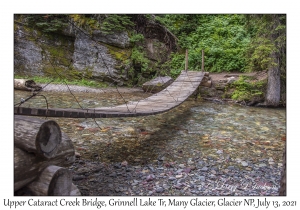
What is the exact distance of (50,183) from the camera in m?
1.68

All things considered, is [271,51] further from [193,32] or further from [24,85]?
[24,85]

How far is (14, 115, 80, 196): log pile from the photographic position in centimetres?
164

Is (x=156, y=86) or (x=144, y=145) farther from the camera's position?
→ (x=156, y=86)

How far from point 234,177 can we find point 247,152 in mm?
883

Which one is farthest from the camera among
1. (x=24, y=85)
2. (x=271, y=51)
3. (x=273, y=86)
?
(x=24, y=85)

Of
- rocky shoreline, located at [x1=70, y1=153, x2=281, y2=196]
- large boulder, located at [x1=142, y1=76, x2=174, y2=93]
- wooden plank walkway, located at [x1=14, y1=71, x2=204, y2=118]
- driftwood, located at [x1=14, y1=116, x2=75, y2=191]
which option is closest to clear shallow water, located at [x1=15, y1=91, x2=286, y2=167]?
rocky shoreline, located at [x1=70, y1=153, x2=281, y2=196]

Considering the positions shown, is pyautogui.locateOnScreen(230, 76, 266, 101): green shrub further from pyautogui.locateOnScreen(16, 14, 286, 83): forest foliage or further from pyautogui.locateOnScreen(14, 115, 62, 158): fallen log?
pyautogui.locateOnScreen(14, 115, 62, 158): fallen log

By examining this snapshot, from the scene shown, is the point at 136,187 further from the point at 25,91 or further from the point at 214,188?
the point at 25,91

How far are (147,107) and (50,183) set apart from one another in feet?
7.89

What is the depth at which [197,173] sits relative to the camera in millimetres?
2691

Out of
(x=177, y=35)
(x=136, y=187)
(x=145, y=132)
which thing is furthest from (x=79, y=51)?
(x=136, y=187)

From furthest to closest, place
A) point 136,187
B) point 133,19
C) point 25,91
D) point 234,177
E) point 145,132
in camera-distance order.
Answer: point 133,19
point 25,91
point 145,132
point 234,177
point 136,187

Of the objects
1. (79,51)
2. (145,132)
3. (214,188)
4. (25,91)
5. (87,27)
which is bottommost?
(214,188)

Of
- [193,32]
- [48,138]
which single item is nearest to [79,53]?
[193,32]
